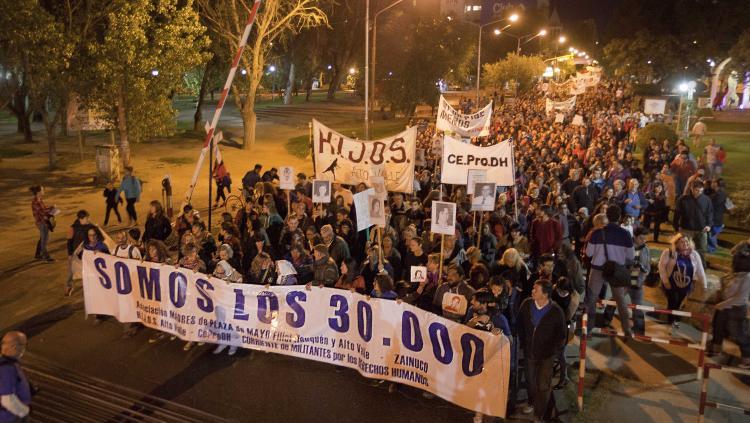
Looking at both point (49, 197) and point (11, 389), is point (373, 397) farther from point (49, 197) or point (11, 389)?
point (49, 197)

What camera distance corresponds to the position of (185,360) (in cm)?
771

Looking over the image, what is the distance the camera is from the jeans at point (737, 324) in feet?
23.5

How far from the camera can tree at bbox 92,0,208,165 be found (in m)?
19.6

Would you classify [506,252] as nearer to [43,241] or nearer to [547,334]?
[547,334]

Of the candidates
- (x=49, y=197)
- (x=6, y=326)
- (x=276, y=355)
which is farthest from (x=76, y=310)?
(x=49, y=197)

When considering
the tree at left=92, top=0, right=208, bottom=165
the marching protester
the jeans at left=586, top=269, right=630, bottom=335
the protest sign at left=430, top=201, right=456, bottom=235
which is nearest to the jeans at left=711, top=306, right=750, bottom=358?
the jeans at left=586, top=269, right=630, bottom=335

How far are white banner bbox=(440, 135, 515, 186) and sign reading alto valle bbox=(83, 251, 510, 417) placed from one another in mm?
4869

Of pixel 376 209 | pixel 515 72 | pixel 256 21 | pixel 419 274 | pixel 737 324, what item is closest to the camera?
pixel 737 324

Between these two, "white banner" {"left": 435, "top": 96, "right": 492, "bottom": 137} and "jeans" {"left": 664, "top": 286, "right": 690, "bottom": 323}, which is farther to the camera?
"white banner" {"left": 435, "top": 96, "right": 492, "bottom": 137}

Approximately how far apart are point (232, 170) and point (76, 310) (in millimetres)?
16379

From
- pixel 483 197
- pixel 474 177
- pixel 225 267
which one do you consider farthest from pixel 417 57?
pixel 225 267

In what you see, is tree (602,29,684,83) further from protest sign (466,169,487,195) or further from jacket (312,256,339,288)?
jacket (312,256,339,288)

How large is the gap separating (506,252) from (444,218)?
92 cm

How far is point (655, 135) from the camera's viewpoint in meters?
23.4
